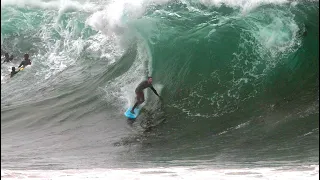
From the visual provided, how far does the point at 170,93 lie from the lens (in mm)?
10969

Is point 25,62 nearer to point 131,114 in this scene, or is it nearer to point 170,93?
point 131,114

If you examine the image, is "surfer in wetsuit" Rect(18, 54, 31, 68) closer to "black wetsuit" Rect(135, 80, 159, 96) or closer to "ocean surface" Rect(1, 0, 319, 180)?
"ocean surface" Rect(1, 0, 319, 180)

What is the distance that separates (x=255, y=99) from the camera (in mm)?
10516

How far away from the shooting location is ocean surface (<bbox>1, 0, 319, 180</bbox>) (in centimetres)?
809

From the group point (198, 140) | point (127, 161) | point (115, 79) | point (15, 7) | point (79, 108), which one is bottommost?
point (127, 161)

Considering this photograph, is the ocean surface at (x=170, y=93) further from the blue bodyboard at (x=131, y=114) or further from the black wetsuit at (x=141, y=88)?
the black wetsuit at (x=141, y=88)

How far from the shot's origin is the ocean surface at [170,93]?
26.6ft

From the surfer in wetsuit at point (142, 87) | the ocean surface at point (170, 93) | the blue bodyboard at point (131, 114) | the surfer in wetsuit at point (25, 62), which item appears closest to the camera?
the ocean surface at point (170, 93)

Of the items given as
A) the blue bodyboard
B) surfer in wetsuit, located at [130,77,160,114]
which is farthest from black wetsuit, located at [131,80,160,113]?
the blue bodyboard

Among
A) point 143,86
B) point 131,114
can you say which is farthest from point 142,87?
point 131,114

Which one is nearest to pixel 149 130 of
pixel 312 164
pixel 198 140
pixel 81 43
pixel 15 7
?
pixel 198 140

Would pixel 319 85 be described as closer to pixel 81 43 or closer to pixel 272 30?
pixel 272 30

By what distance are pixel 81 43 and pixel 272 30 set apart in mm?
6433

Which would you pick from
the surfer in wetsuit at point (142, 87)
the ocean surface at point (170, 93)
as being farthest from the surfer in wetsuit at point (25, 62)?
the surfer in wetsuit at point (142, 87)
